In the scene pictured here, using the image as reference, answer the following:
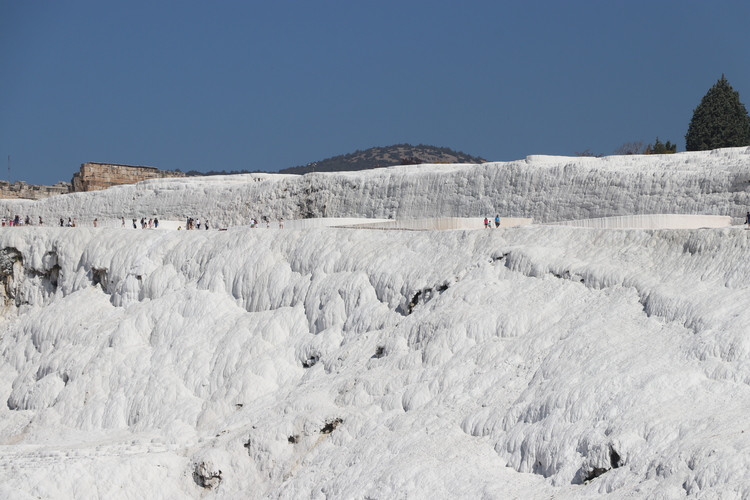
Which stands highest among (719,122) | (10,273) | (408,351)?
(719,122)

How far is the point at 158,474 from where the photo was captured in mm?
19625

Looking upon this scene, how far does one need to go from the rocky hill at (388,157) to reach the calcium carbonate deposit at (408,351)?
330 ft

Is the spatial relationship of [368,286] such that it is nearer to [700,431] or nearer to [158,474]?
[158,474]

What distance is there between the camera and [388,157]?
139 meters

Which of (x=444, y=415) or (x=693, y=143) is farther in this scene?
(x=693, y=143)

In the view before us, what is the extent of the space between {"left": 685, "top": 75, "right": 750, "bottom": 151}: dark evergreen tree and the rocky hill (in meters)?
88.2

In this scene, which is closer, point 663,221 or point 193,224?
point 663,221

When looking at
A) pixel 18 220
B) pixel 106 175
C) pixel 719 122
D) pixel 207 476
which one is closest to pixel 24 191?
pixel 106 175

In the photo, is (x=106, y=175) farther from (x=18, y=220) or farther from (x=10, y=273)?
(x=10, y=273)

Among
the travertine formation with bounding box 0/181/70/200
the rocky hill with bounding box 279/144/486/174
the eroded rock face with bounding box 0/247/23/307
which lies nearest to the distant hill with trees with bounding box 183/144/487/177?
the rocky hill with bounding box 279/144/486/174

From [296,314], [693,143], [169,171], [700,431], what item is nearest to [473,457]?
[700,431]

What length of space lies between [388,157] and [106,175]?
88.5 meters

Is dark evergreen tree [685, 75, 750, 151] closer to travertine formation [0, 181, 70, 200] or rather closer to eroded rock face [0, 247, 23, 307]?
eroded rock face [0, 247, 23, 307]

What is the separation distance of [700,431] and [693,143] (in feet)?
101
